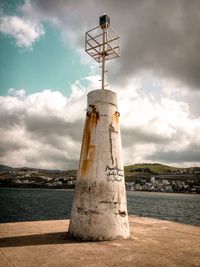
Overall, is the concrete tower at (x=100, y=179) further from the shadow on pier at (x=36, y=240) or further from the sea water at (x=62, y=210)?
the sea water at (x=62, y=210)

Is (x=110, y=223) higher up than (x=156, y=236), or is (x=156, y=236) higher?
(x=110, y=223)

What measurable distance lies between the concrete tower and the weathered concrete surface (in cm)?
47

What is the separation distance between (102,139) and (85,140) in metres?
0.63

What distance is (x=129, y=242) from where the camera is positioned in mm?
7238

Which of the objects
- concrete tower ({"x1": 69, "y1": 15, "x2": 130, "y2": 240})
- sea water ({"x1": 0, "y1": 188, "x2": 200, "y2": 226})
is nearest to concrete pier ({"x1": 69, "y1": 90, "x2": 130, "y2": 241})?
concrete tower ({"x1": 69, "y1": 15, "x2": 130, "y2": 240})

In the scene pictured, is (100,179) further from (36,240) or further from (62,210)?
(62,210)

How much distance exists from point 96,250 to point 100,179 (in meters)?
2.15

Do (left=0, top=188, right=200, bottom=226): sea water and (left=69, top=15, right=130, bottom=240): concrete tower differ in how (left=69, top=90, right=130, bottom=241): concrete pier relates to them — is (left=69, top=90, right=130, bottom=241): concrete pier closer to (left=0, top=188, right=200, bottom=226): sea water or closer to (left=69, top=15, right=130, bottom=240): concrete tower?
(left=69, top=15, right=130, bottom=240): concrete tower

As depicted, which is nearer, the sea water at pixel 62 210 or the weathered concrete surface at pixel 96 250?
the weathered concrete surface at pixel 96 250

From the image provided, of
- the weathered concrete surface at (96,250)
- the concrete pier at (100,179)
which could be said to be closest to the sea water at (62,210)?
the weathered concrete surface at (96,250)

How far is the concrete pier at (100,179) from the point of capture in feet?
24.6

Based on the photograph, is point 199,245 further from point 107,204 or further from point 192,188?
point 192,188

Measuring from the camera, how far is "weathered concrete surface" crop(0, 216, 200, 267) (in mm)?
5363

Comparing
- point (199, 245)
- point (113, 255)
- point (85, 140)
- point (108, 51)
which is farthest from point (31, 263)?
point (108, 51)
